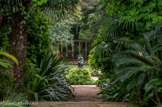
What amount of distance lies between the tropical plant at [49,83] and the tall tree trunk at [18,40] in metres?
0.40

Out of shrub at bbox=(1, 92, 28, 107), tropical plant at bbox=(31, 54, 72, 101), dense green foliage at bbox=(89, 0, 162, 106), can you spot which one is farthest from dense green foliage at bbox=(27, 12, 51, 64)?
shrub at bbox=(1, 92, 28, 107)

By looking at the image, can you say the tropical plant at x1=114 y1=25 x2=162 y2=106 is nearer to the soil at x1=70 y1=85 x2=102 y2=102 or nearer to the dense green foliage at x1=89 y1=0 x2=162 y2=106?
the dense green foliage at x1=89 y1=0 x2=162 y2=106

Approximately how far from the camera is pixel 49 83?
5.14 metres

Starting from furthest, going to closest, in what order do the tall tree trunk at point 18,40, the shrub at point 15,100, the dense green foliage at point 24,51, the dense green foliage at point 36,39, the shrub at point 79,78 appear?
1. the shrub at point 79,78
2. the dense green foliage at point 36,39
3. the tall tree trunk at point 18,40
4. the dense green foliage at point 24,51
5. the shrub at point 15,100

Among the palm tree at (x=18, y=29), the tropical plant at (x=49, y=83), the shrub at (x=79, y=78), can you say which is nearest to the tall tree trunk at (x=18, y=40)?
the palm tree at (x=18, y=29)

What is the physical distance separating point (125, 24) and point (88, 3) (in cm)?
1814

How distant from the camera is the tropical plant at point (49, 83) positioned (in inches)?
179

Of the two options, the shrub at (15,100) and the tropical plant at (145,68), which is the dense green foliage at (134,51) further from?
the shrub at (15,100)

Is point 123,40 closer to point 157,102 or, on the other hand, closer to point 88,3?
point 157,102

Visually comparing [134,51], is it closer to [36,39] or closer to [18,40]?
[18,40]

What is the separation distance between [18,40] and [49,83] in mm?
1292

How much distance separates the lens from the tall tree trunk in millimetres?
4461

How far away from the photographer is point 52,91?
4.65 m

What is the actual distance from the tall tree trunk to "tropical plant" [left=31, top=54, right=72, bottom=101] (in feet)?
1.32
